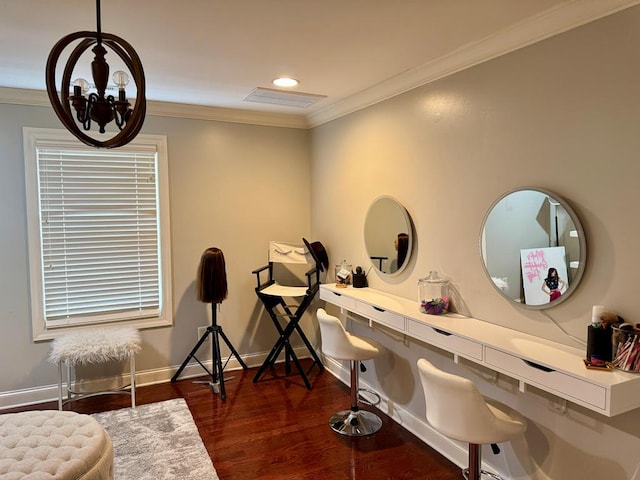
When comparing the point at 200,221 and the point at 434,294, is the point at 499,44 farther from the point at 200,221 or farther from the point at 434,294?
the point at 200,221

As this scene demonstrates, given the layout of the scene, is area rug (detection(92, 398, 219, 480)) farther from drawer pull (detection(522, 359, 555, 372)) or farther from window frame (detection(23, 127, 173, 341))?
drawer pull (detection(522, 359, 555, 372))

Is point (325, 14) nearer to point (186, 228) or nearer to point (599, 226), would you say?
point (599, 226)

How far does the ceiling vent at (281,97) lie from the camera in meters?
3.35

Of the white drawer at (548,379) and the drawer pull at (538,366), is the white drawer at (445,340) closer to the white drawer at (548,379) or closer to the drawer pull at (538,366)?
the white drawer at (548,379)

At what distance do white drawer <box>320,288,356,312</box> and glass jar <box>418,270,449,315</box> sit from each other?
628 mm

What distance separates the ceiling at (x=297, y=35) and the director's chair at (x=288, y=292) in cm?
151

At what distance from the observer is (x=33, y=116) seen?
3.43 metres

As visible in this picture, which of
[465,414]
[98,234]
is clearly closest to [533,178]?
[465,414]

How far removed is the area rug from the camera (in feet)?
8.47

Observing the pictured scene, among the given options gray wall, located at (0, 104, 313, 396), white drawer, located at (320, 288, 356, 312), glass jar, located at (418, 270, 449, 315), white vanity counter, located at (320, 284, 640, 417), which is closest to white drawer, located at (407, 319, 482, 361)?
white vanity counter, located at (320, 284, 640, 417)

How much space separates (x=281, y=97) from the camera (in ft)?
11.4

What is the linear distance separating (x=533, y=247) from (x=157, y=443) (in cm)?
254

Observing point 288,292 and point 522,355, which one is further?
point 288,292

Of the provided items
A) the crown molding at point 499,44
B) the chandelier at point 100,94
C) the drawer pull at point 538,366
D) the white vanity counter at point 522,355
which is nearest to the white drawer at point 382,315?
the white vanity counter at point 522,355
